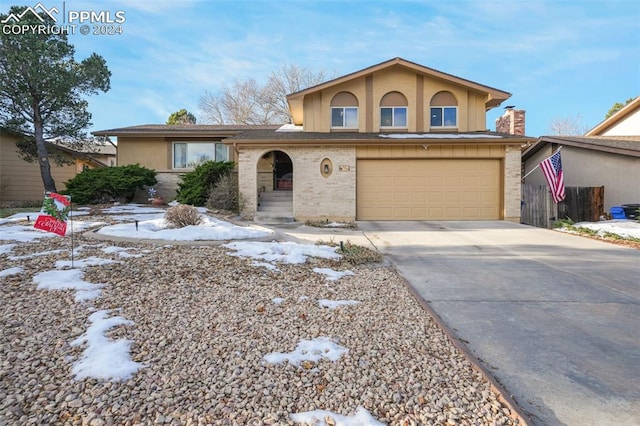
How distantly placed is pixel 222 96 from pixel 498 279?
1173 inches

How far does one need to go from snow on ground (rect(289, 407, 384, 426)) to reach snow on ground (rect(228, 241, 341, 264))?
3624 millimetres

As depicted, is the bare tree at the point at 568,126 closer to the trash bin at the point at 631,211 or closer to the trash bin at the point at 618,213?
the trash bin at the point at 618,213

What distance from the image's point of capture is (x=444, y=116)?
14180 mm

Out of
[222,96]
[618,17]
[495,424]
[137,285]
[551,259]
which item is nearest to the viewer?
[495,424]

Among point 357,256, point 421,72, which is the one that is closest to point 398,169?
point 421,72

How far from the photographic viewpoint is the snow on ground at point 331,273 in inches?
194

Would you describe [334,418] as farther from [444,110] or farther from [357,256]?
[444,110]

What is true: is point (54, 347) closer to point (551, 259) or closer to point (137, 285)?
point (137, 285)

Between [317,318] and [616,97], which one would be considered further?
[616,97]

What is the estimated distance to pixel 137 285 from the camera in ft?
13.8

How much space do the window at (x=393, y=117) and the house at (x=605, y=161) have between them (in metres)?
5.17

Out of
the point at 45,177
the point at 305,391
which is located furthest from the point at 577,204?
the point at 45,177

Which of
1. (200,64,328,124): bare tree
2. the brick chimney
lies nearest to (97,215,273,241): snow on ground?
the brick chimney

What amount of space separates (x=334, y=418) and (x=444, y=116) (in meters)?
14.0
